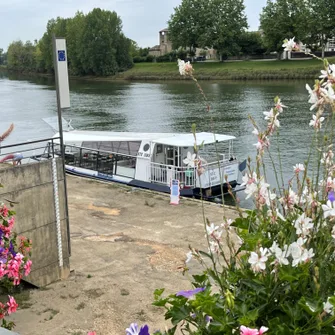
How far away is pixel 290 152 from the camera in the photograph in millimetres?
24734

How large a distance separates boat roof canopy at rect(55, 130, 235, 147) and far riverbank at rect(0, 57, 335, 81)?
142 feet

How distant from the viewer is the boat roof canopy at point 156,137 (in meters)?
17.7

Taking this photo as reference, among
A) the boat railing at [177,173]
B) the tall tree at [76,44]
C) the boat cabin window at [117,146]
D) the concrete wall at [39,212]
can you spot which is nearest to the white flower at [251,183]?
the concrete wall at [39,212]

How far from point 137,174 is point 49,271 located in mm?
10727

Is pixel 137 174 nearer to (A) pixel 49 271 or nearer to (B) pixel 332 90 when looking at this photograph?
(A) pixel 49 271

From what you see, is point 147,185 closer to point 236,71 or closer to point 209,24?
point 236,71

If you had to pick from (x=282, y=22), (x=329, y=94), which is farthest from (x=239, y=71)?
(x=329, y=94)

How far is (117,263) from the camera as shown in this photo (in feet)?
30.7

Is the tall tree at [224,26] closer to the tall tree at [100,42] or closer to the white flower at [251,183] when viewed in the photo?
the tall tree at [100,42]

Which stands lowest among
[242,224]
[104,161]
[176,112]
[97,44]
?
[104,161]

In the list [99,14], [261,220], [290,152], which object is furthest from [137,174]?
[99,14]

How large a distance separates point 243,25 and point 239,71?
71.9ft

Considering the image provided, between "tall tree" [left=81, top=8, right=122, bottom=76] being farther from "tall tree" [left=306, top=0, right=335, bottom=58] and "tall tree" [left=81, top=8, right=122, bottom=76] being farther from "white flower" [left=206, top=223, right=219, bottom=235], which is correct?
"white flower" [left=206, top=223, right=219, bottom=235]

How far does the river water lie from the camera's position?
29656mm
